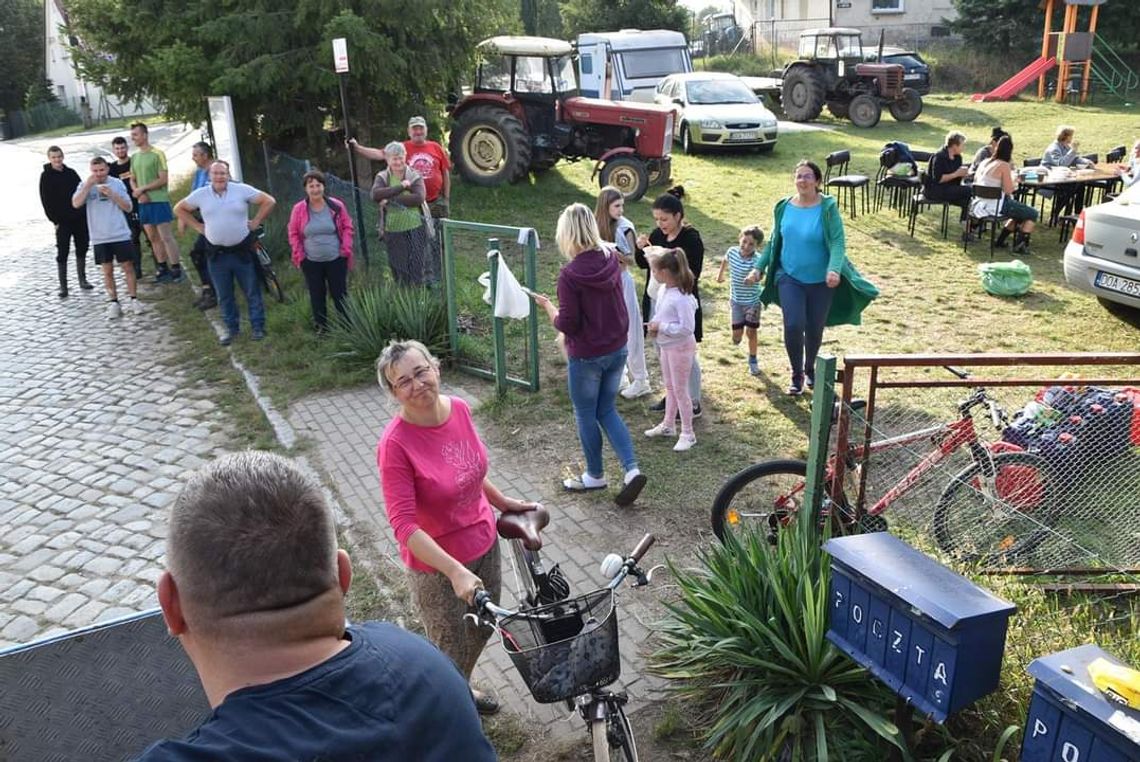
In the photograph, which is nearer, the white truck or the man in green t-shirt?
the man in green t-shirt

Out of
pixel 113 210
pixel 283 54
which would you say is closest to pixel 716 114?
pixel 283 54

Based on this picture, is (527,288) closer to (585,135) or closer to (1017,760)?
(1017,760)

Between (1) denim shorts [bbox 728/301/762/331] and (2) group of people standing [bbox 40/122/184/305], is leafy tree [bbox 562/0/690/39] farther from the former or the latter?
(1) denim shorts [bbox 728/301/762/331]

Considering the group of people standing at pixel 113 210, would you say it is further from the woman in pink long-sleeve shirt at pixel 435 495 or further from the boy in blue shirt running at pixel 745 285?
the woman in pink long-sleeve shirt at pixel 435 495

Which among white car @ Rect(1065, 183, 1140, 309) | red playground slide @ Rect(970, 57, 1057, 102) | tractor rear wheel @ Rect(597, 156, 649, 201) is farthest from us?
red playground slide @ Rect(970, 57, 1057, 102)

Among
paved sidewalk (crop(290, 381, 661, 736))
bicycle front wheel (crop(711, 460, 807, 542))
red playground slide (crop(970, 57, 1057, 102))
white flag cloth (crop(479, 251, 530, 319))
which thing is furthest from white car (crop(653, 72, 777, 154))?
bicycle front wheel (crop(711, 460, 807, 542))

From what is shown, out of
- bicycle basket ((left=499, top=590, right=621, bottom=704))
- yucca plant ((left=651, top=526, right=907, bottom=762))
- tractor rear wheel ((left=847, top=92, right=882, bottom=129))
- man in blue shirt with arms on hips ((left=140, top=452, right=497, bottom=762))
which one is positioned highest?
tractor rear wheel ((left=847, top=92, right=882, bottom=129))

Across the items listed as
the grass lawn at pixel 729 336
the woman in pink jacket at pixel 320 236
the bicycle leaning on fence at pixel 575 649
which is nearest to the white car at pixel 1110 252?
the grass lawn at pixel 729 336

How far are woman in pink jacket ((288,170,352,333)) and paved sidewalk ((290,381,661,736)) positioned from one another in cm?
141

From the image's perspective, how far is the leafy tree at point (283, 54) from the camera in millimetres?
11922

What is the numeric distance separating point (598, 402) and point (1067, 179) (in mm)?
9299

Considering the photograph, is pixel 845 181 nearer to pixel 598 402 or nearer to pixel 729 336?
pixel 729 336

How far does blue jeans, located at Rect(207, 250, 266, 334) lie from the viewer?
30.2ft

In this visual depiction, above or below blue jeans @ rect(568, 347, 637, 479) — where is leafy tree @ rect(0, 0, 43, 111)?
above
